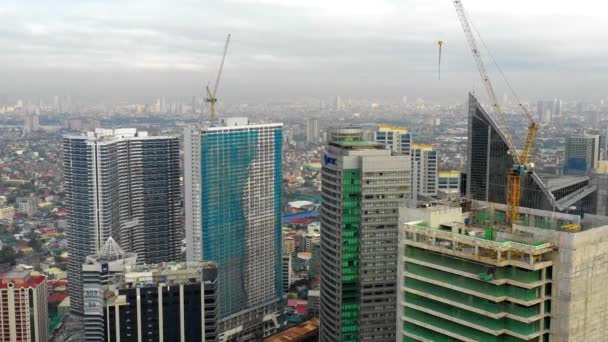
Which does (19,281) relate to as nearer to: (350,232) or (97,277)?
(97,277)

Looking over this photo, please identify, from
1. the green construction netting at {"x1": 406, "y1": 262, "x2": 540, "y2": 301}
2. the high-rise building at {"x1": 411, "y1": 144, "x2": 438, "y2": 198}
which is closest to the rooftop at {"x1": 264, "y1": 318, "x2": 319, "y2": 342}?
the high-rise building at {"x1": 411, "y1": 144, "x2": 438, "y2": 198}

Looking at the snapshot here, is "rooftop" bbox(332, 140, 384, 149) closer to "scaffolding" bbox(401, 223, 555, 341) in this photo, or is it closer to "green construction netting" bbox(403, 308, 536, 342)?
"scaffolding" bbox(401, 223, 555, 341)

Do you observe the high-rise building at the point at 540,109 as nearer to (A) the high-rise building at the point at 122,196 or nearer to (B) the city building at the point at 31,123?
(A) the high-rise building at the point at 122,196

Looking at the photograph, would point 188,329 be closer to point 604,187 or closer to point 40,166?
point 604,187

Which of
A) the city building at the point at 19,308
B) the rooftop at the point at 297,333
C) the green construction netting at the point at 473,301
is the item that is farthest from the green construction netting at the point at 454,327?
the city building at the point at 19,308

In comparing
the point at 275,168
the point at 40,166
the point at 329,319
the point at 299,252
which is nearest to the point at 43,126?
the point at 40,166
